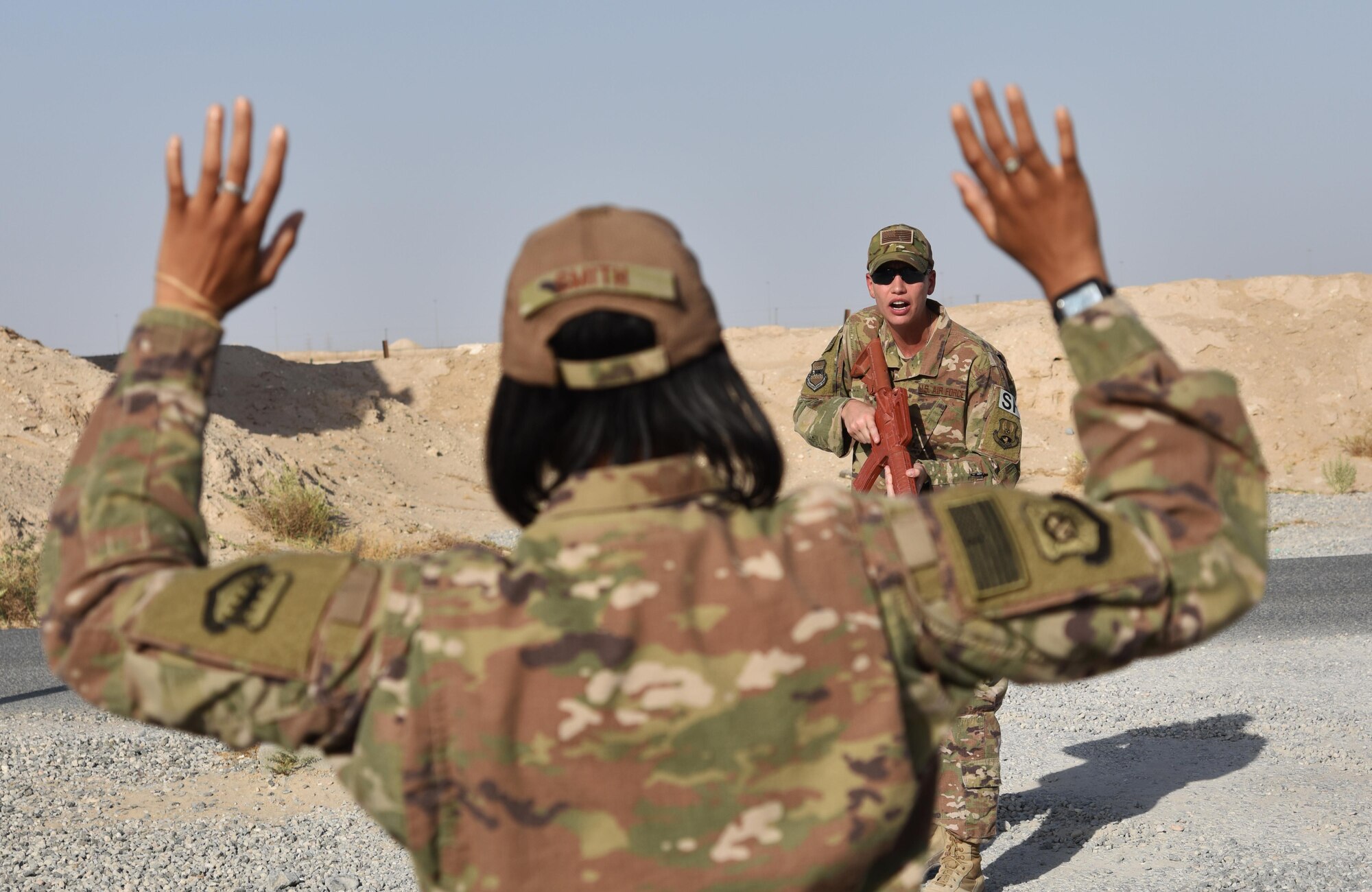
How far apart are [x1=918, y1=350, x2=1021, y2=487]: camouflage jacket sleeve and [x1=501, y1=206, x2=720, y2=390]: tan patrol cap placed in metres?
3.29

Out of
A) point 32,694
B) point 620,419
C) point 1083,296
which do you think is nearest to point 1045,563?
point 1083,296

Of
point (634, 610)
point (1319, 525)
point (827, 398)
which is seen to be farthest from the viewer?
point (1319, 525)

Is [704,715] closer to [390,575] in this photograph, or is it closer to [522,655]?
[522,655]

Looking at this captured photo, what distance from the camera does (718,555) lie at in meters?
1.27

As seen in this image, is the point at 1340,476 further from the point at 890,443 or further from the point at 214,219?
the point at 214,219

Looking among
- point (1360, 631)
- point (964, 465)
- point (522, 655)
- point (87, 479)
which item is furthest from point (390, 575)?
point (1360, 631)

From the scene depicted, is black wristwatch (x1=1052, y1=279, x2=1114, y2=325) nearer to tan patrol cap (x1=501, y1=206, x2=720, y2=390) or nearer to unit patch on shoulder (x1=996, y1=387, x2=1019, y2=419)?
A: tan patrol cap (x1=501, y1=206, x2=720, y2=390)

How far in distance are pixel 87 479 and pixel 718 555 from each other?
2.06 ft

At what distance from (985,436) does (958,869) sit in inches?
57.7

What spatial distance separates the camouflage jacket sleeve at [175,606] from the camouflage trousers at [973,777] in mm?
3346

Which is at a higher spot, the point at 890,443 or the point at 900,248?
the point at 900,248

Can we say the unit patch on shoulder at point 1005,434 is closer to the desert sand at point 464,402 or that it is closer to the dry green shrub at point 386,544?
the dry green shrub at point 386,544

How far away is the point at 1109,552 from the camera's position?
4.21ft

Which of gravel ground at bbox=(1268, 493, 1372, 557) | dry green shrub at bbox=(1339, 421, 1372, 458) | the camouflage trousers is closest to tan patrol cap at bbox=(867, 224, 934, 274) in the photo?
the camouflage trousers
